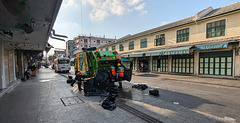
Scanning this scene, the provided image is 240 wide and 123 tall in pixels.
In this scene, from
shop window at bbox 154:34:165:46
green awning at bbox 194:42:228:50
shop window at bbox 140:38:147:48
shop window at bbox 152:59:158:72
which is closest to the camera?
green awning at bbox 194:42:228:50

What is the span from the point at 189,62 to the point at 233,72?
402cm

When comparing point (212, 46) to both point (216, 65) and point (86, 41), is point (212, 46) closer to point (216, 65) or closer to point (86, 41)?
point (216, 65)

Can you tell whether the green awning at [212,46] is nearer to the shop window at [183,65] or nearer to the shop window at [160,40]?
the shop window at [183,65]

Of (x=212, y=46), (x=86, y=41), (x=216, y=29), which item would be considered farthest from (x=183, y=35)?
(x=86, y=41)

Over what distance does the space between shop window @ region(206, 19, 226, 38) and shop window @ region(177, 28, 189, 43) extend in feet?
7.29

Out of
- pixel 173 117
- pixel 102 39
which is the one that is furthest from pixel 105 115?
pixel 102 39

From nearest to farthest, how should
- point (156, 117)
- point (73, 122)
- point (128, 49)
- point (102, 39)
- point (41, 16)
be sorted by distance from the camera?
point (73, 122)
point (156, 117)
point (41, 16)
point (128, 49)
point (102, 39)

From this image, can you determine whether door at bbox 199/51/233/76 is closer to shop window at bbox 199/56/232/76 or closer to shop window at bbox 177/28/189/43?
shop window at bbox 199/56/232/76

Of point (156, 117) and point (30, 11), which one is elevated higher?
point (30, 11)

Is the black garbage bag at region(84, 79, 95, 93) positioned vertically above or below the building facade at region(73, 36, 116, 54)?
below

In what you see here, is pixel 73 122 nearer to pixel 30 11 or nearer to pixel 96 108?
pixel 96 108

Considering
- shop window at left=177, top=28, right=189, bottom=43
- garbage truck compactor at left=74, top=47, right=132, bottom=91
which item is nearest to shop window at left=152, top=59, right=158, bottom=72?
shop window at left=177, top=28, right=189, bottom=43

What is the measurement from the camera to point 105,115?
3699 mm

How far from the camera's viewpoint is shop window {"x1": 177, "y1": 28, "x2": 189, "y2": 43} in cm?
1427
